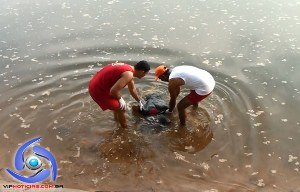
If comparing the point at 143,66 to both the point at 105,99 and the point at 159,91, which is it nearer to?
the point at 105,99

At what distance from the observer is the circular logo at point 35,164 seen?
16.4 ft

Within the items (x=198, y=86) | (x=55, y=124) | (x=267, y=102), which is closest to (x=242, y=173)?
(x=198, y=86)

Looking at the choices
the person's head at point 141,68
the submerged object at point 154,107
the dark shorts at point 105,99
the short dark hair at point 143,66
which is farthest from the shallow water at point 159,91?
the short dark hair at point 143,66

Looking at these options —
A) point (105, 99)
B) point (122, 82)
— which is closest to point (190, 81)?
point (122, 82)

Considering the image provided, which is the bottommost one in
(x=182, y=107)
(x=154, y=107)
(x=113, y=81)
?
(x=154, y=107)

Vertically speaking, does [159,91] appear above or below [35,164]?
above

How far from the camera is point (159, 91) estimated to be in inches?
281

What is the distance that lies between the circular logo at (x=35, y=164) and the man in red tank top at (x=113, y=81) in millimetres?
1233

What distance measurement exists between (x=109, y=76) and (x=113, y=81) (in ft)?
0.34

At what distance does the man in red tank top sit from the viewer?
5.17 metres

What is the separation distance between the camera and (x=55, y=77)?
301 inches

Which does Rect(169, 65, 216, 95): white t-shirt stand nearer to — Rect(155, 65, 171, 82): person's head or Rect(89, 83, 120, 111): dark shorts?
Rect(155, 65, 171, 82): person's head

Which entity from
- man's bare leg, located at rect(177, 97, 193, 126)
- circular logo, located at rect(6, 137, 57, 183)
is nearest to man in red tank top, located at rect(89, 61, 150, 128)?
man's bare leg, located at rect(177, 97, 193, 126)

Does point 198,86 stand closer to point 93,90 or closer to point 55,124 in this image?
point 93,90
